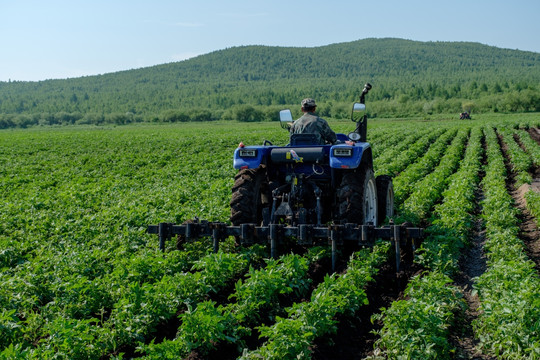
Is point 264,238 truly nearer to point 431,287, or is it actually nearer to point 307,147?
point 307,147

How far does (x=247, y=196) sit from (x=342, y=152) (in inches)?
61.0

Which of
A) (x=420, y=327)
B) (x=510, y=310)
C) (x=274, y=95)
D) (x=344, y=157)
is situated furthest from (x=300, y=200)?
(x=274, y=95)

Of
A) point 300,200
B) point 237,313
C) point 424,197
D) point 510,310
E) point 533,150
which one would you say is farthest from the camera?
point 533,150

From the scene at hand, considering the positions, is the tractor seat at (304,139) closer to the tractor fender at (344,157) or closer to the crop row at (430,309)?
the tractor fender at (344,157)

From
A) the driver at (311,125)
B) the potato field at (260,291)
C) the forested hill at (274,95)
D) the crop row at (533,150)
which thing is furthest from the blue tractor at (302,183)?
the forested hill at (274,95)

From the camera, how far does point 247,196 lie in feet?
26.0

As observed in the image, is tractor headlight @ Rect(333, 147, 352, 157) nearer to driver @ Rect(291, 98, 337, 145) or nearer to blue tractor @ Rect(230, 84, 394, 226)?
blue tractor @ Rect(230, 84, 394, 226)

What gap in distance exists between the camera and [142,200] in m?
13.4

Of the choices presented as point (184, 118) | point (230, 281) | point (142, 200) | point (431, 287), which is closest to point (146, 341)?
point (230, 281)

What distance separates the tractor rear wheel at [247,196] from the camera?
7.90m

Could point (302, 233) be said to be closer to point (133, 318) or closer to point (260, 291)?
point (260, 291)

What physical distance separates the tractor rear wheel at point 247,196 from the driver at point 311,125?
2.84ft

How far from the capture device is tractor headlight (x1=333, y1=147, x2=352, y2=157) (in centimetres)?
757

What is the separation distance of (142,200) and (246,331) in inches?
344
